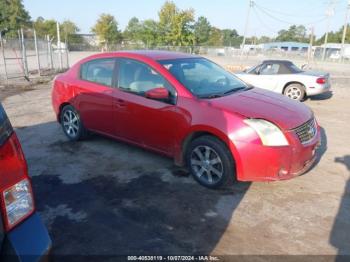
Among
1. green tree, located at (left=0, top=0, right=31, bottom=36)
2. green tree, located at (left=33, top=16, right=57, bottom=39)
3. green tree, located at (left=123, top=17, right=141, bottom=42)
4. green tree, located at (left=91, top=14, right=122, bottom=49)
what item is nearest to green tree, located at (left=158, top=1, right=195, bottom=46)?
green tree, located at (left=91, top=14, right=122, bottom=49)

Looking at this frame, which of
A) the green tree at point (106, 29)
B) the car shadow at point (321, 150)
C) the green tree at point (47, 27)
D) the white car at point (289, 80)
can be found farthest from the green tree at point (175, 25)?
the car shadow at point (321, 150)

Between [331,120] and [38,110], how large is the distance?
7.64 meters

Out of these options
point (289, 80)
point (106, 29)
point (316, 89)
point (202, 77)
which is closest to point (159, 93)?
point (202, 77)

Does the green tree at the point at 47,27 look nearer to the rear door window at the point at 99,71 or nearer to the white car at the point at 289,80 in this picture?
the white car at the point at 289,80

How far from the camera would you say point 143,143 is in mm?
4820

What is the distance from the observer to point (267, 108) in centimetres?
406

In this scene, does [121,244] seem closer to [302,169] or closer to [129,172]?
[129,172]

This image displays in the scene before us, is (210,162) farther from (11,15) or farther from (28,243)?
(11,15)

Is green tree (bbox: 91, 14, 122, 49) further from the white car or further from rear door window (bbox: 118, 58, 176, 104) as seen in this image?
rear door window (bbox: 118, 58, 176, 104)

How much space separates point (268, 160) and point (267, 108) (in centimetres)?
71

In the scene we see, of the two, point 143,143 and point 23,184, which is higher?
point 23,184

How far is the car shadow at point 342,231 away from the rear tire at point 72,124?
163 inches

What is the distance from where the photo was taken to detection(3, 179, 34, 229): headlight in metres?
1.73

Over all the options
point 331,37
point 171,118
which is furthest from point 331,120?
point 331,37
